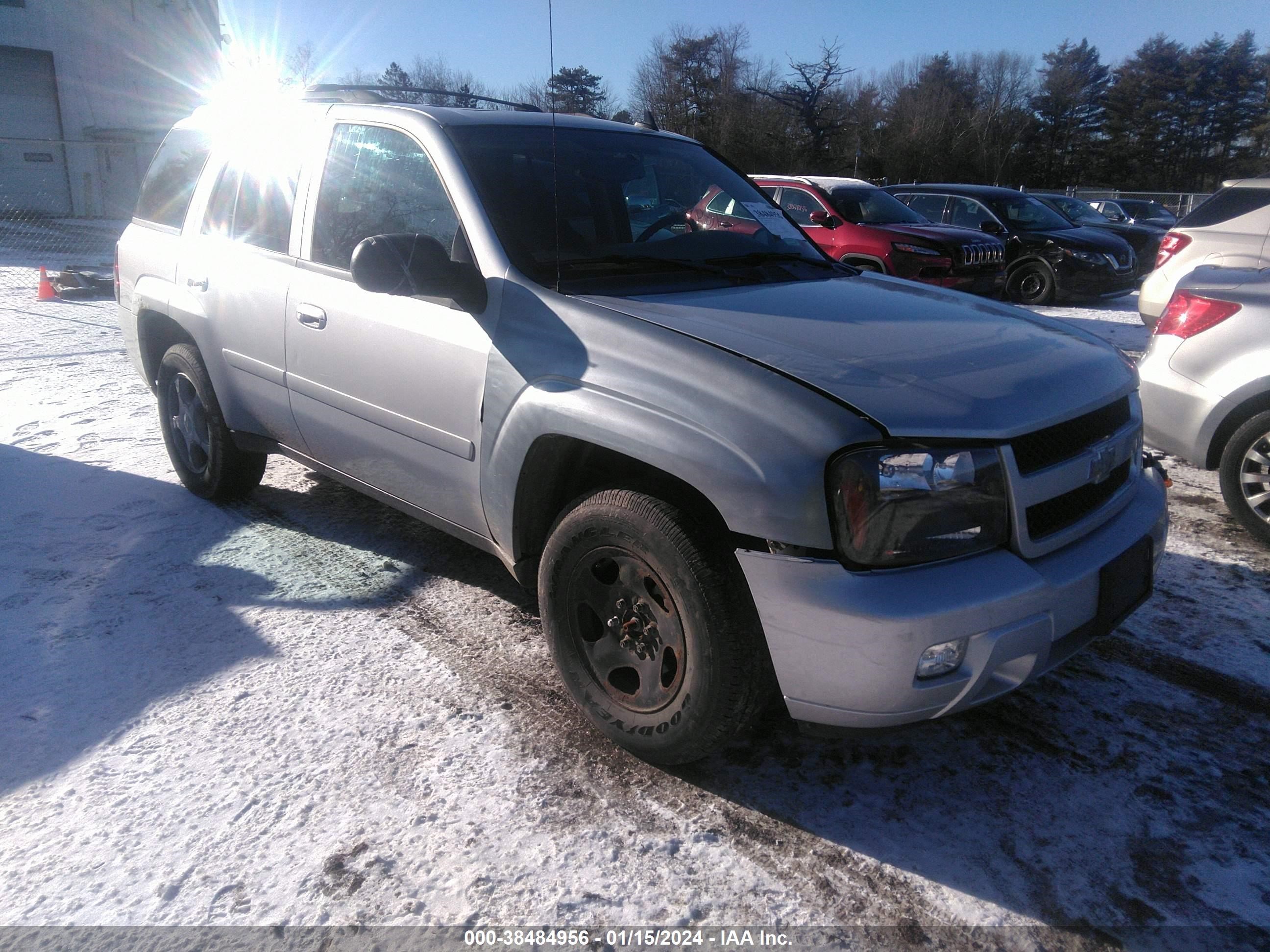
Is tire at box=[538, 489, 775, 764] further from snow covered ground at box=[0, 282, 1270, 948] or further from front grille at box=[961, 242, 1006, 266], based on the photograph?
front grille at box=[961, 242, 1006, 266]

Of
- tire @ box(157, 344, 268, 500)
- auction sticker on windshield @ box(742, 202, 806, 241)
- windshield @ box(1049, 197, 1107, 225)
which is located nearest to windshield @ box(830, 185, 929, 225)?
windshield @ box(1049, 197, 1107, 225)

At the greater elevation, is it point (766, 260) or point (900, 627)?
point (766, 260)

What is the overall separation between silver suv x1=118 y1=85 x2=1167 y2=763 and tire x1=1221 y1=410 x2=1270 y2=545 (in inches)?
66.9

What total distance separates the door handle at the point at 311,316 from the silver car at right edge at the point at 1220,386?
358 centimetres

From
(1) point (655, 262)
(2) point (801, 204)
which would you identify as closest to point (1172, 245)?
(2) point (801, 204)

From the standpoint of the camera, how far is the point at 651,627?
2.60 metres

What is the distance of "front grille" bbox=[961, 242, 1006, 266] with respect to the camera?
1101cm

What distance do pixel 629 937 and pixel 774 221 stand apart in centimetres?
284

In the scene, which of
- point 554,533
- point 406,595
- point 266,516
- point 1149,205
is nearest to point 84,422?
point 266,516

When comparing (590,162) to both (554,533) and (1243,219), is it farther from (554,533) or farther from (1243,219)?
(1243,219)

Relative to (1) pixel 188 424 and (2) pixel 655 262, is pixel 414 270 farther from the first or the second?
(1) pixel 188 424

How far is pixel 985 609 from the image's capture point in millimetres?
2197

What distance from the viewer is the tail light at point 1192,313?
447 centimetres

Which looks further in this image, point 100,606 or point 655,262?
point 100,606
